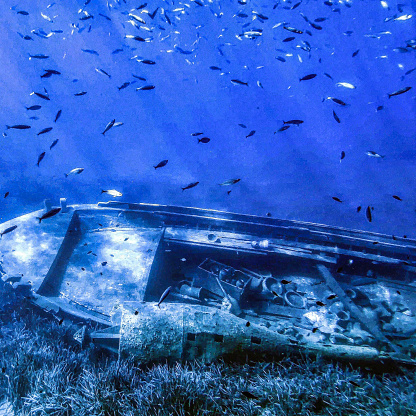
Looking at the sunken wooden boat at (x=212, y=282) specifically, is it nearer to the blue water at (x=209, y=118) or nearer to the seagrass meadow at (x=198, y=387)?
the seagrass meadow at (x=198, y=387)

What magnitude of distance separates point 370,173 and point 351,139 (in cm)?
2155

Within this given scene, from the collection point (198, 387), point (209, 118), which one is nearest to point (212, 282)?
point (198, 387)

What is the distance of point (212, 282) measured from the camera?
21.1 feet

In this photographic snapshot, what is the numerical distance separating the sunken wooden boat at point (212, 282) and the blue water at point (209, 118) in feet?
54.3

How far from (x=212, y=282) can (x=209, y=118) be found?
82.0 m

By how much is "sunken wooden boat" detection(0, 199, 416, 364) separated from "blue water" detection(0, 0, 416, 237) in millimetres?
16536

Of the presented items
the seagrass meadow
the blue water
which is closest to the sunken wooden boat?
the seagrass meadow

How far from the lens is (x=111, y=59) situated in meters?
73.0

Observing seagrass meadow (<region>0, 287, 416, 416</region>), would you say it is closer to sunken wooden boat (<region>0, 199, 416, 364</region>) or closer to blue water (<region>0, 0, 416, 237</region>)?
sunken wooden boat (<region>0, 199, 416, 364</region>)

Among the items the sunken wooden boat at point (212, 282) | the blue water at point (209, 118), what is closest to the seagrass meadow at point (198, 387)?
the sunken wooden boat at point (212, 282)

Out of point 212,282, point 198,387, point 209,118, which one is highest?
point 198,387

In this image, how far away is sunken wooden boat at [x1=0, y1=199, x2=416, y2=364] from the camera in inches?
160

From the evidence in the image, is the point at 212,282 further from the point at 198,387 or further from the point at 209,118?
the point at 209,118

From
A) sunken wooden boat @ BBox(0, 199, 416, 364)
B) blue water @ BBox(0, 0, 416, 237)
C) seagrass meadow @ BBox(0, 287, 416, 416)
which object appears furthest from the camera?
blue water @ BBox(0, 0, 416, 237)
